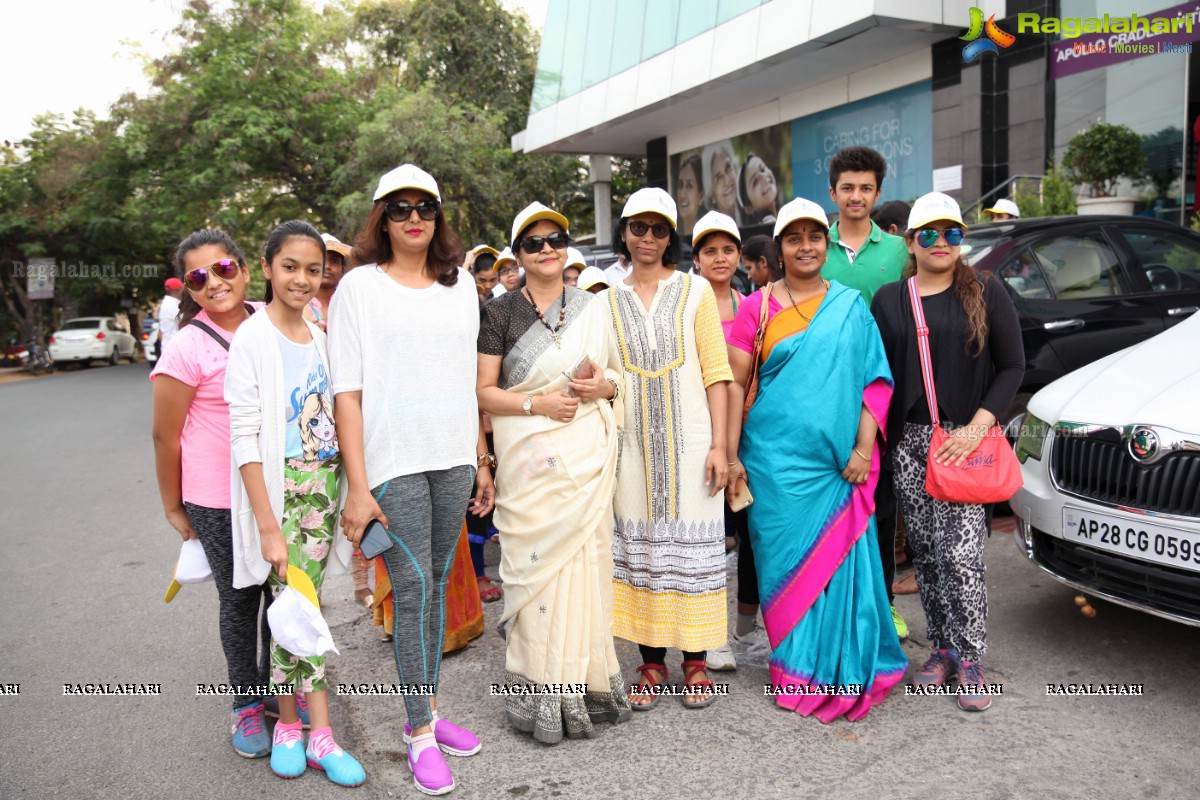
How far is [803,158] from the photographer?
52.4ft

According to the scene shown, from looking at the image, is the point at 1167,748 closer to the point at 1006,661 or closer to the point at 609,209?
the point at 1006,661

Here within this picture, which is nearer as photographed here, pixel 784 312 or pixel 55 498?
pixel 784 312

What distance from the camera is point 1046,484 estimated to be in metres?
3.73

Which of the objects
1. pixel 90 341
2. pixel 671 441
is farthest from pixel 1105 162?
pixel 90 341

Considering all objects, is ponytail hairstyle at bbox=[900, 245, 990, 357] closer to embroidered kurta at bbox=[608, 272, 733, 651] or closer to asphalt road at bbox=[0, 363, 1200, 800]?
embroidered kurta at bbox=[608, 272, 733, 651]

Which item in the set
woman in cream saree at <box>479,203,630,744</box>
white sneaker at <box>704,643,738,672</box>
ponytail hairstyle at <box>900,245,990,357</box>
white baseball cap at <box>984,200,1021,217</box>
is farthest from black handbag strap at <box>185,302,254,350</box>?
white baseball cap at <box>984,200,1021,217</box>

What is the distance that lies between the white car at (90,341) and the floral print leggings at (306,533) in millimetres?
27965

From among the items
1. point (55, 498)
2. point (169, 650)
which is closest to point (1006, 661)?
point (169, 650)

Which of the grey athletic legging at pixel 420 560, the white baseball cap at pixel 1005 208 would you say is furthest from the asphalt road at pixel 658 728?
the white baseball cap at pixel 1005 208

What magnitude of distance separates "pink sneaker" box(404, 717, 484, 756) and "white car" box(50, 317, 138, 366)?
92.4 feet

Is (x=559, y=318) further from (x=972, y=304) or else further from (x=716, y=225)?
(x=972, y=304)

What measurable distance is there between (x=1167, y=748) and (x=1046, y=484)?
3.77ft

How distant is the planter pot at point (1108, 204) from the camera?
10.3 meters

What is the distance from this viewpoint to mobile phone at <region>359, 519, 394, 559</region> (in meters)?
2.75
